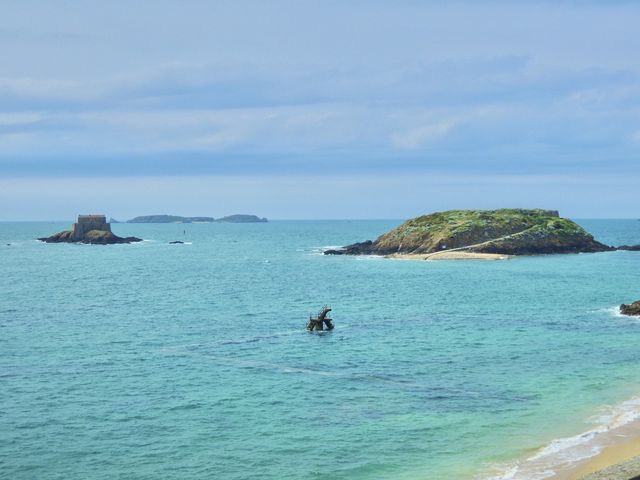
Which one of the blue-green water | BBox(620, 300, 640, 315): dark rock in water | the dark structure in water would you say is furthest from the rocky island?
the dark structure in water

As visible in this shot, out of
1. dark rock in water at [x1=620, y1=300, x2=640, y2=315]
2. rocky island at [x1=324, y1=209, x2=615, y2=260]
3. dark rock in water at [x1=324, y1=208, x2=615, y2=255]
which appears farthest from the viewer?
dark rock in water at [x1=324, y1=208, x2=615, y2=255]

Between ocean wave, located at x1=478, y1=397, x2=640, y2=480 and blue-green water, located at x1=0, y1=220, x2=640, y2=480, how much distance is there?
733mm

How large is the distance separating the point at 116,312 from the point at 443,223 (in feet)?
357

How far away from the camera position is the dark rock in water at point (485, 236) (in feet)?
558

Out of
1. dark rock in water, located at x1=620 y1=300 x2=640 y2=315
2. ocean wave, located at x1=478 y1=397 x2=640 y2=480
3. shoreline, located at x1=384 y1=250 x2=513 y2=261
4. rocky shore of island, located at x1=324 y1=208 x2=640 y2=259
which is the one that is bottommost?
ocean wave, located at x1=478 y1=397 x2=640 y2=480

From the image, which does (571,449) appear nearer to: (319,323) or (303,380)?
(303,380)

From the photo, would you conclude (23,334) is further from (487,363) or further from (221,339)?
(487,363)

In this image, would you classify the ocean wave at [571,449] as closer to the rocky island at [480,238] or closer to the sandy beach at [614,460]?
the sandy beach at [614,460]

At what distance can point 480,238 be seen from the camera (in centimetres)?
A: 17300

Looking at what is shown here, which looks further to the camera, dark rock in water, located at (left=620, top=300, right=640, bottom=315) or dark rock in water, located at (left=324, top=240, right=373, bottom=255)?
dark rock in water, located at (left=324, top=240, right=373, bottom=255)

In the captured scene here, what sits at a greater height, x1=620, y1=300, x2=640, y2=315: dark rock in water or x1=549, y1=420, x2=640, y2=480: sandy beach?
x1=620, y1=300, x2=640, y2=315: dark rock in water

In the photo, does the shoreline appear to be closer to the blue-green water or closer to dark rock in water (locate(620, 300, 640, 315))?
the blue-green water

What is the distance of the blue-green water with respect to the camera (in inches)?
1393

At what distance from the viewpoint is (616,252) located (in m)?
180
